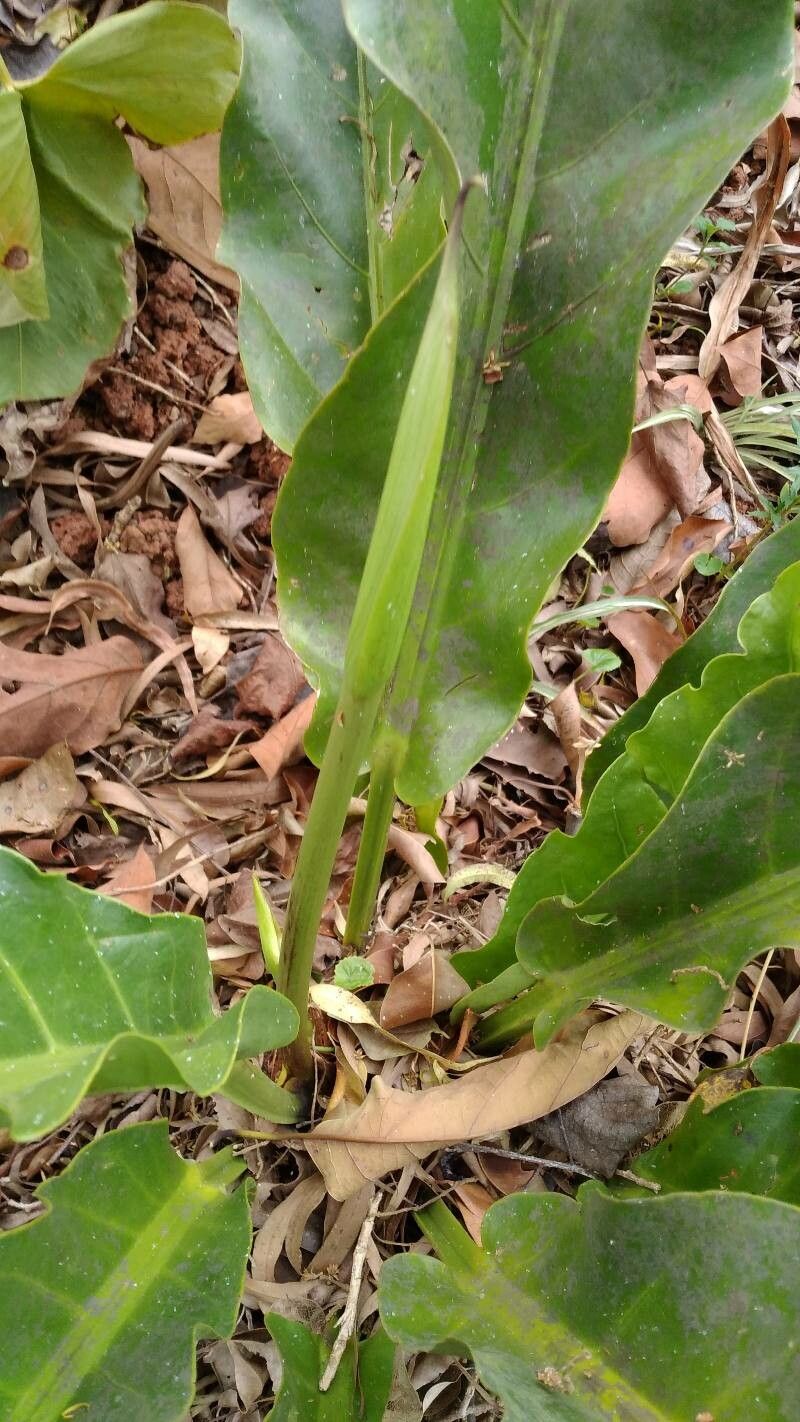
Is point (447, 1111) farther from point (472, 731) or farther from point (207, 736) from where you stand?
point (207, 736)

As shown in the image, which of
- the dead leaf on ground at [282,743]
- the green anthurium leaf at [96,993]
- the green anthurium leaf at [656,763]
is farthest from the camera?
the dead leaf on ground at [282,743]

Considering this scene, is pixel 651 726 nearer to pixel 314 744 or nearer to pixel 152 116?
pixel 314 744

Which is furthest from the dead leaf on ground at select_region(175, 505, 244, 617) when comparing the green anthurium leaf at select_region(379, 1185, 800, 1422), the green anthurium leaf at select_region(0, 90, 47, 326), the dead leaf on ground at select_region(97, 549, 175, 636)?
the green anthurium leaf at select_region(379, 1185, 800, 1422)

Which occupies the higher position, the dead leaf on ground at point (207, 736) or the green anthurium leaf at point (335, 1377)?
the dead leaf on ground at point (207, 736)

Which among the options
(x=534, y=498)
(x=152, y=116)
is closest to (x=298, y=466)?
(x=534, y=498)

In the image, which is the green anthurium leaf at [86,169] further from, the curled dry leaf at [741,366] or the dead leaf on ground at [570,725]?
the curled dry leaf at [741,366]

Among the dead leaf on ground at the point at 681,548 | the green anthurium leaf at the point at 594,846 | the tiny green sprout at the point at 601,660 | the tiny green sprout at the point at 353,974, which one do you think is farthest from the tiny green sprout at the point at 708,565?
the tiny green sprout at the point at 353,974

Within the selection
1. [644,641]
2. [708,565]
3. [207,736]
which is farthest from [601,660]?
[207,736]

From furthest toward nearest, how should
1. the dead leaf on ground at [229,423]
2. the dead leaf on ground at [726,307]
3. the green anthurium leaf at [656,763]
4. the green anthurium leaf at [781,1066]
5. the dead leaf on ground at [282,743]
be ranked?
the dead leaf on ground at [726,307]
the dead leaf on ground at [229,423]
the dead leaf on ground at [282,743]
the green anthurium leaf at [781,1066]
the green anthurium leaf at [656,763]
